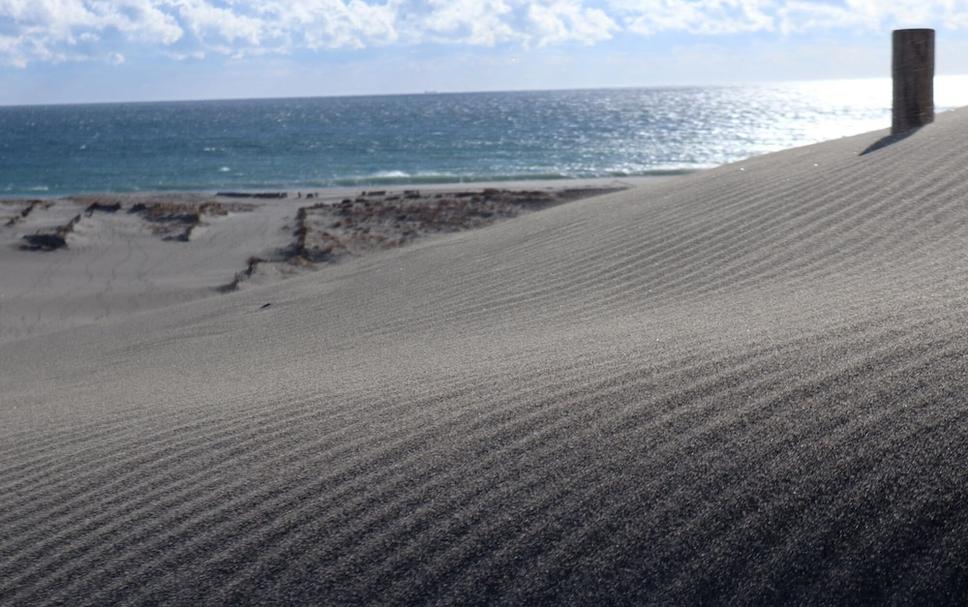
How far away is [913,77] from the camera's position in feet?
33.1

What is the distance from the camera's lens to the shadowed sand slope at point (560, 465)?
8.39ft

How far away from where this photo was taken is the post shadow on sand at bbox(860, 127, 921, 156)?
9.66m

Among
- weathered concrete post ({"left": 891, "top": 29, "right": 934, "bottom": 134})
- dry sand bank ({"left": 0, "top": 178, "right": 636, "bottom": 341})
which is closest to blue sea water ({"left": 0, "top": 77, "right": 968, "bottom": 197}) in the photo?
dry sand bank ({"left": 0, "top": 178, "right": 636, "bottom": 341})

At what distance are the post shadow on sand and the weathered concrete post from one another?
0.14 m

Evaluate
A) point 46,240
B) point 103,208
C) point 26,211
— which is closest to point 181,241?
point 46,240

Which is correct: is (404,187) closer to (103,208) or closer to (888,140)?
(103,208)

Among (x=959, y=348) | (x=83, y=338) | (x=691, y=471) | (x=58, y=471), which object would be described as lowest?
(x=83, y=338)

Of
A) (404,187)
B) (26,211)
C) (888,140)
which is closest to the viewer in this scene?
(888,140)

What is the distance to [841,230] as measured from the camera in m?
6.91

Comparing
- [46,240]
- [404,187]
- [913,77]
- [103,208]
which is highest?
[913,77]

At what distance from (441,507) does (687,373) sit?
3.74 feet

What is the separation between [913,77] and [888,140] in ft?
2.35

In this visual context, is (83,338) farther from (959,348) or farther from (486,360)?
(959,348)

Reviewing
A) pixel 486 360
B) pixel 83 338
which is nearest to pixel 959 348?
pixel 486 360
